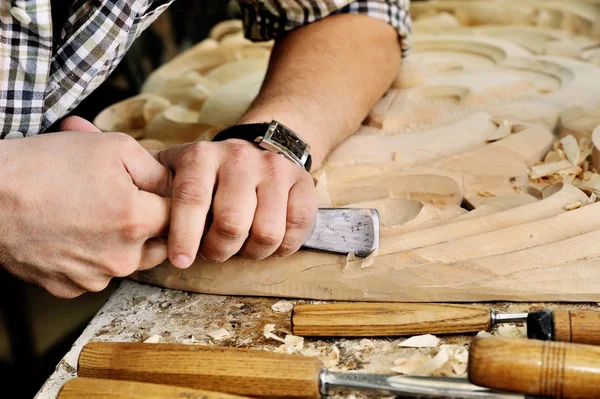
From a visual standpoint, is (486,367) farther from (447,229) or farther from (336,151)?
(336,151)

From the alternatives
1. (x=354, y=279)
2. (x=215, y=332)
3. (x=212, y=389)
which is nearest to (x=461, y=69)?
(x=354, y=279)

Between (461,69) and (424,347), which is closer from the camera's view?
(424,347)

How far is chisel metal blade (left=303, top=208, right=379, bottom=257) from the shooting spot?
Result: 841 mm

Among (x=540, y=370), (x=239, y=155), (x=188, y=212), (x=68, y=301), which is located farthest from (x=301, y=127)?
(x=68, y=301)

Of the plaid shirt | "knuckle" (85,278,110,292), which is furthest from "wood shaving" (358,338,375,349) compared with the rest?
the plaid shirt

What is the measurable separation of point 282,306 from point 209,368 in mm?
208

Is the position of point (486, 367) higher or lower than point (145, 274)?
higher

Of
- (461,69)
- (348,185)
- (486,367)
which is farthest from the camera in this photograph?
(461,69)

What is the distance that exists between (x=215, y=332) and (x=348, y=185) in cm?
35

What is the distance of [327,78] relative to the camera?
1.16 m

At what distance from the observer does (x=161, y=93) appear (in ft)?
4.94

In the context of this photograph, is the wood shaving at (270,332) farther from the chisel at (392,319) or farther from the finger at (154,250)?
the finger at (154,250)

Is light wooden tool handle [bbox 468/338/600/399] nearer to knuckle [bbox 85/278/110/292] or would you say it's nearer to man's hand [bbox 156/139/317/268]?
man's hand [bbox 156/139/317/268]

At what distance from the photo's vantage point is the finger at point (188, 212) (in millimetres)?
751
